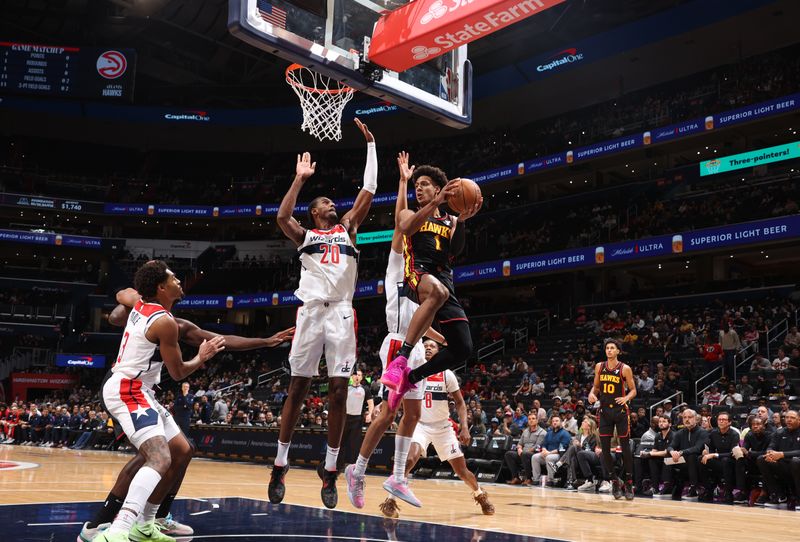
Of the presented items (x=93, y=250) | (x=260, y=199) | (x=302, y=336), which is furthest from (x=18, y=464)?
(x=93, y=250)

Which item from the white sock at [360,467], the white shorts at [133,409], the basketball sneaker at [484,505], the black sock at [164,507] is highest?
the white shorts at [133,409]

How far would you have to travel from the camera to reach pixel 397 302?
6848 mm

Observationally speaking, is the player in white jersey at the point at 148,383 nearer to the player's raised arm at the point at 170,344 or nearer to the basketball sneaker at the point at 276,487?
the player's raised arm at the point at 170,344

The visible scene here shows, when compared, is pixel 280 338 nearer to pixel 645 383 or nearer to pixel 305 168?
pixel 305 168

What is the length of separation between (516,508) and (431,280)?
393 centimetres

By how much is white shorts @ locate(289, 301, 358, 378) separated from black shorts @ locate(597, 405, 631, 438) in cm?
557

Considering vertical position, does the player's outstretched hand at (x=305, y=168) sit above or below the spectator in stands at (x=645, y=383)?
above

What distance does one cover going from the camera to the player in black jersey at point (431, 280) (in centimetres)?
565

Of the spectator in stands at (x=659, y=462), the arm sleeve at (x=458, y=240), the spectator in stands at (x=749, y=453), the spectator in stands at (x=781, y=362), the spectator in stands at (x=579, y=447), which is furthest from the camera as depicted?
the spectator in stands at (x=781, y=362)

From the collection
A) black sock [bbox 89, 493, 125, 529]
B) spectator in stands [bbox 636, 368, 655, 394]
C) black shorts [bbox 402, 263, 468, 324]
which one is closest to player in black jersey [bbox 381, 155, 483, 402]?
black shorts [bbox 402, 263, 468, 324]

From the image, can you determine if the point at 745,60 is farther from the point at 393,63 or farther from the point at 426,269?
the point at 426,269

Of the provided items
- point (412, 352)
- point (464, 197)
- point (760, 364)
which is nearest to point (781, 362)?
point (760, 364)

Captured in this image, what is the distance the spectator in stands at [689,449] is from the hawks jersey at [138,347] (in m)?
8.83

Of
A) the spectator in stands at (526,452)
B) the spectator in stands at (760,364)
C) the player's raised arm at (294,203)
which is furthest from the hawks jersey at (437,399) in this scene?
the spectator in stands at (760,364)
